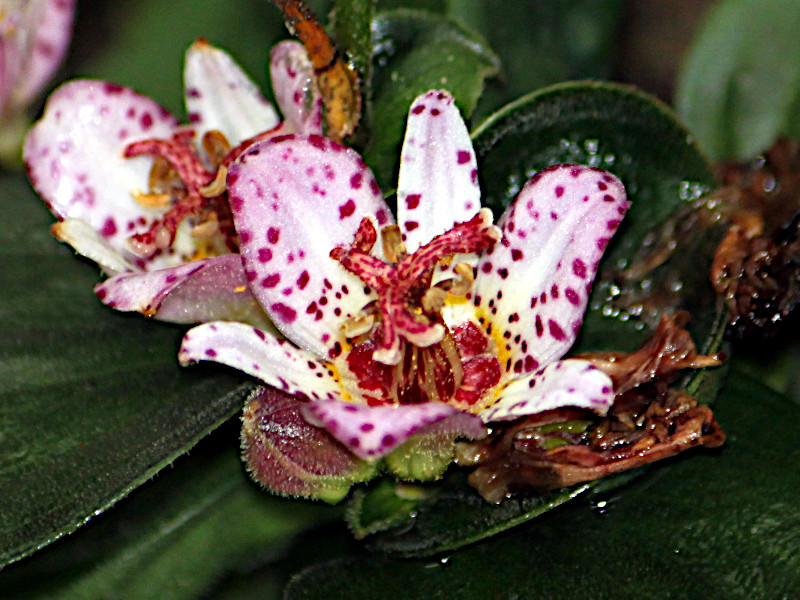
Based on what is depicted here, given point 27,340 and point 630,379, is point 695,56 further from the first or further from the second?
point 27,340

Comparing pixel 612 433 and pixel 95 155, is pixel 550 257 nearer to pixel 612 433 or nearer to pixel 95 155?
pixel 612 433

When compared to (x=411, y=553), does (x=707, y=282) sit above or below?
above

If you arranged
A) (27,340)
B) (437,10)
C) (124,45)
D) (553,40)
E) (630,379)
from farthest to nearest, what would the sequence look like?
(124,45) → (553,40) → (437,10) → (27,340) → (630,379)

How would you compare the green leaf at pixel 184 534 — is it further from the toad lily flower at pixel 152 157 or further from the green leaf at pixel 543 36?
the green leaf at pixel 543 36

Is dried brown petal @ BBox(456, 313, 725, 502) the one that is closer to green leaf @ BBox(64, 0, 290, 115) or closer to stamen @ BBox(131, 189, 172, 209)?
stamen @ BBox(131, 189, 172, 209)

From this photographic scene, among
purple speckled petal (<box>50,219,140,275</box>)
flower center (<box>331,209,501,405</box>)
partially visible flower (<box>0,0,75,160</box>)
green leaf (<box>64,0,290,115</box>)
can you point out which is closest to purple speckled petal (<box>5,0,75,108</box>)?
partially visible flower (<box>0,0,75,160</box>)

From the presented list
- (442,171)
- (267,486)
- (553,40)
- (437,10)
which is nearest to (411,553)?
(267,486)
